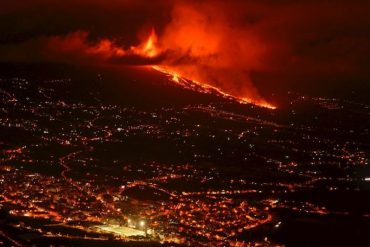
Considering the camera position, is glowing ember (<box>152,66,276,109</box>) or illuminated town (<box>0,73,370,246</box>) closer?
illuminated town (<box>0,73,370,246</box>)

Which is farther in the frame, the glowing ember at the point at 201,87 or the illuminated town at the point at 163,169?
the glowing ember at the point at 201,87

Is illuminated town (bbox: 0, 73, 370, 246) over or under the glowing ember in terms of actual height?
under

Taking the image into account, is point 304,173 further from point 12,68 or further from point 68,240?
point 12,68

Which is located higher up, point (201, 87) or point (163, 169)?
point (201, 87)

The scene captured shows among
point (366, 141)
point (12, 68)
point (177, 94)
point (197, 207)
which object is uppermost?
point (12, 68)

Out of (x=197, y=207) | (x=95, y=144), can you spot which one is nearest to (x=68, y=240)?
(x=197, y=207)

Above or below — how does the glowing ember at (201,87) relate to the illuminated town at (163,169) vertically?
above

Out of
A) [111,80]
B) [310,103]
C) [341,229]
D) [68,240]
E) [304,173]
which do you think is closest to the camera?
[68,240]

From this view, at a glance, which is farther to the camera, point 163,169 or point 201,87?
point 201,87

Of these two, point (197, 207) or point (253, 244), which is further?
point (197, 207)

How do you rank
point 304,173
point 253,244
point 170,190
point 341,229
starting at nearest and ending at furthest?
1. point 253,244
2. point 341,229
3. point 170,190
4. point 304,173

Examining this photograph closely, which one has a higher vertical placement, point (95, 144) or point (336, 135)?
point (336, 135)
